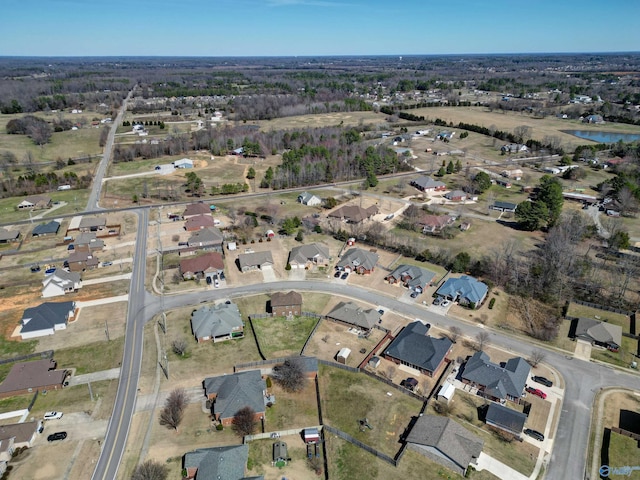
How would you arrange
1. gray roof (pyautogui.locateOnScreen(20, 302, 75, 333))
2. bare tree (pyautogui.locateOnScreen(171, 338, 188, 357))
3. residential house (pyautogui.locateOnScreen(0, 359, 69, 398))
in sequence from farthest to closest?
gray roof (pyautogui.locateOnScreen(20, 302, 75, 333)) < bare tree (pyautogui.locateOnScreen(171, 338, 188, 357)) < residential house (pyautogui.locateOnScreen(0, 359, 69, 398))

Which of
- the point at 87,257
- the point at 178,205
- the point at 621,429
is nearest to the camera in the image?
the point at 621,429

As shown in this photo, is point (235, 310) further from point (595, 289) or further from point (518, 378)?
point (595, 289)

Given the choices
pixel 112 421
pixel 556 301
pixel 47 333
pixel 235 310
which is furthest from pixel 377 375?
pixel 47 333

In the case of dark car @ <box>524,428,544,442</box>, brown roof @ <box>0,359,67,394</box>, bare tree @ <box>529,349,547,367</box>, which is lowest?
dark car @ <box>524,428,544,442</box>

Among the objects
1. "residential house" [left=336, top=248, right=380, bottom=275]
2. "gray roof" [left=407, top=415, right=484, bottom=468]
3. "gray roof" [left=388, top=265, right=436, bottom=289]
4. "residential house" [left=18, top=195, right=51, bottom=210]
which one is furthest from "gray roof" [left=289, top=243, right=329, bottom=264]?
"residential house" [left=18, top=195, right=51, bottom=210]

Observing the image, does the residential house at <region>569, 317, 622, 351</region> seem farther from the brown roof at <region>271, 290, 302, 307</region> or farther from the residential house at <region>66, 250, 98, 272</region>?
the residential house at <region>66, 250, 98, 272</region>
